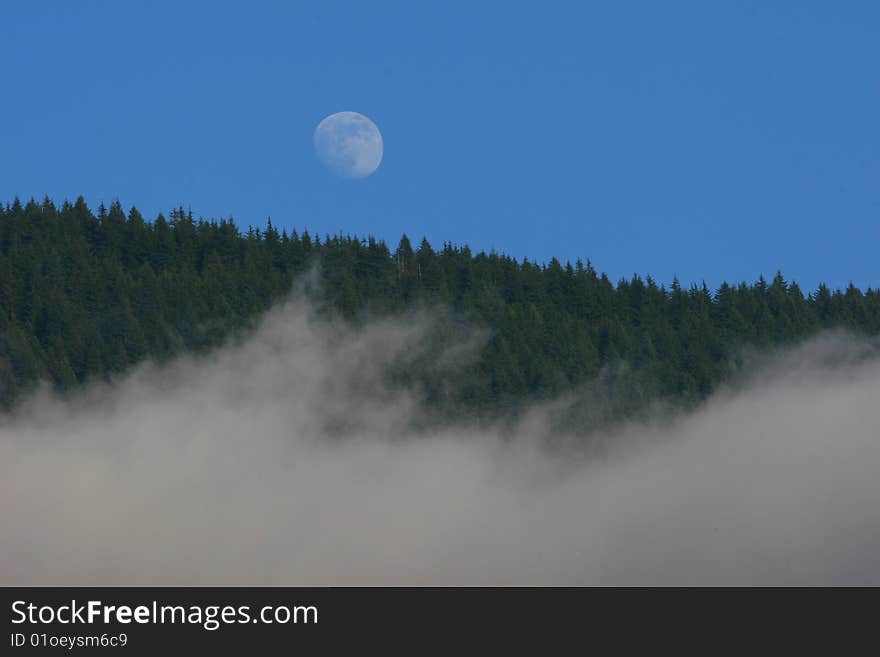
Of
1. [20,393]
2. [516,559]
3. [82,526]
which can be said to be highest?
[20,393]

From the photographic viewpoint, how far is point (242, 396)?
7387 inches

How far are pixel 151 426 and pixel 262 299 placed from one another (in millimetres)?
24015

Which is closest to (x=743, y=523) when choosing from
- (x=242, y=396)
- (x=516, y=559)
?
(x=516, y=559)

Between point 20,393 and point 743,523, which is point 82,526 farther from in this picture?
point 743,523

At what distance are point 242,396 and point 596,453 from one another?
46202mm

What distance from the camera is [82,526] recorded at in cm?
14850

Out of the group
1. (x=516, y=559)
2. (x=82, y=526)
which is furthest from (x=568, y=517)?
(x=82, y=526)
